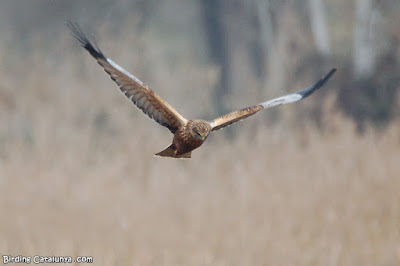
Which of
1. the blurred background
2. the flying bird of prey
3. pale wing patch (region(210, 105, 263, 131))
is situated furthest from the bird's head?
the blurred background

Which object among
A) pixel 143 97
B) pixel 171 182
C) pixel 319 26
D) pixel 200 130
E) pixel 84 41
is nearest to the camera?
pixel 200 130

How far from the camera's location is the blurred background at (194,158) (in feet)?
24.1

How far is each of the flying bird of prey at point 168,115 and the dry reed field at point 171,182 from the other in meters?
2.60

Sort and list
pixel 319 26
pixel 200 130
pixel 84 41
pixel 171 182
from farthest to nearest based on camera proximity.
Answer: pixel 319 26 → pixel 171 182 → pixel 84 41 → pixel 200 130

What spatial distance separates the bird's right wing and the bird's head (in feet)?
0.55

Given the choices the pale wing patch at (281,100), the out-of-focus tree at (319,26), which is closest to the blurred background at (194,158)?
the out-of-focus tree at (319,26)

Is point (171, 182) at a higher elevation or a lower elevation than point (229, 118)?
higher

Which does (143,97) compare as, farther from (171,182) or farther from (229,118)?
(171,182)

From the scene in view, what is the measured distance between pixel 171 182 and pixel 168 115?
4.69 metres

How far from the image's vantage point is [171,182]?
8.70m

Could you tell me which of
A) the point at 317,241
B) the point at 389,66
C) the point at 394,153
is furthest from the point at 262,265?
the point at 389,66

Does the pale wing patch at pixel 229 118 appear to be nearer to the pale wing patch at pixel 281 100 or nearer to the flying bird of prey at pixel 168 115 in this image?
the flying bird of prey at pixel 168 115

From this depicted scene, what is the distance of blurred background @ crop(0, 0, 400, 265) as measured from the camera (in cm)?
734

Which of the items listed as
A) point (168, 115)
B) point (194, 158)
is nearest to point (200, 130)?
point (168, 115)
